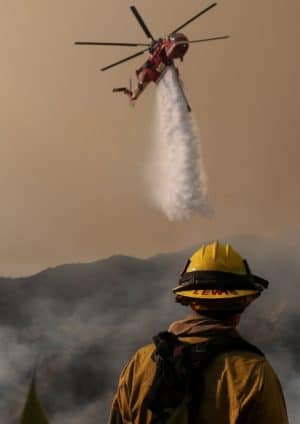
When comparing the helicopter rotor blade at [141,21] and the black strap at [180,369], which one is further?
the helicopter rotor blade at [141,21]

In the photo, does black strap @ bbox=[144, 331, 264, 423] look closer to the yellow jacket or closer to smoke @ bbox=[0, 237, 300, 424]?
the yellow jacket

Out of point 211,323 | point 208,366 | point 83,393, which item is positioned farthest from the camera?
point 83,393

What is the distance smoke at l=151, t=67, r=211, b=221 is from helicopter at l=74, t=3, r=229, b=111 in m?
0.13

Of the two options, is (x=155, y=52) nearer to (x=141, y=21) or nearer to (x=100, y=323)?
(x=141, y=21)

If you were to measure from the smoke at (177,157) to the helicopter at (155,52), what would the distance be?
0.41 feet

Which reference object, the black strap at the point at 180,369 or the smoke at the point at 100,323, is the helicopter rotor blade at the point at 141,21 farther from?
the black strap at the point at 180,369

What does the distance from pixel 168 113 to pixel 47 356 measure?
2.86 m

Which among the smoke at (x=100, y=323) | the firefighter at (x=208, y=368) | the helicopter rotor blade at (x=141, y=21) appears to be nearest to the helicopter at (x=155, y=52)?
the helicopter rotor blade at (x=141, y=21)

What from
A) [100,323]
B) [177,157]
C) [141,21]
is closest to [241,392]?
[100,323]

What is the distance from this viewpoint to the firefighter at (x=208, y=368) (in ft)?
4.71

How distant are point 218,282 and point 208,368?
0.80 feet

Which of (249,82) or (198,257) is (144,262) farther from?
(198,257)

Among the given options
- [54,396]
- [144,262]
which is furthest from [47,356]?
[144,262]

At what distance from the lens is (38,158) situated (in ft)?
23.3
